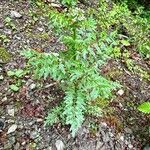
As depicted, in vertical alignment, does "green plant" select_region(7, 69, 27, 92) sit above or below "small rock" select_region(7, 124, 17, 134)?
above

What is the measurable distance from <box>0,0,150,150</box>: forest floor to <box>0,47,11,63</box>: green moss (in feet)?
0.21

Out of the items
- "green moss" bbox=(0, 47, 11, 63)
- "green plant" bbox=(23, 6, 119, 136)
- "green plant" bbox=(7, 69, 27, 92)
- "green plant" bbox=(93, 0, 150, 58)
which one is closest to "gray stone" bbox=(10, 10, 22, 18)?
"green moss" bbox=(0, 47, 11, 63)

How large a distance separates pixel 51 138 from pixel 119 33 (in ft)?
9.58

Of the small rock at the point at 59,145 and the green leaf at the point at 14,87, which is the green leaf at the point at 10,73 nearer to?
the green leaf at the point at 14,87

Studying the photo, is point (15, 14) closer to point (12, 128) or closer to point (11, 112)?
point (11, 112)

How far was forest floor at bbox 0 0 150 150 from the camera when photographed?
436 centimetres

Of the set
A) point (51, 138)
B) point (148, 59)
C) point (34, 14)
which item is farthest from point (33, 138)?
point (148, 59)

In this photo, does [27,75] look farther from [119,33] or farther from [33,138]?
[119,33]

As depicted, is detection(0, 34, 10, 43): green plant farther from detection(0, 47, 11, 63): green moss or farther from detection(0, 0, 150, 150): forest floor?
Result: detection(0, 47, 11, 63): green moss

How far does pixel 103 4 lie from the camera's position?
274 inches

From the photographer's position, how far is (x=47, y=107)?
4.62 metres

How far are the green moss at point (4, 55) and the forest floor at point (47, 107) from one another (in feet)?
0.21

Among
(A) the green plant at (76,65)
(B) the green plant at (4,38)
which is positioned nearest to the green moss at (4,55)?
(B) the green plant at (4,38)

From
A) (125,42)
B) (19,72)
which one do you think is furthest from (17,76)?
(125,42)
